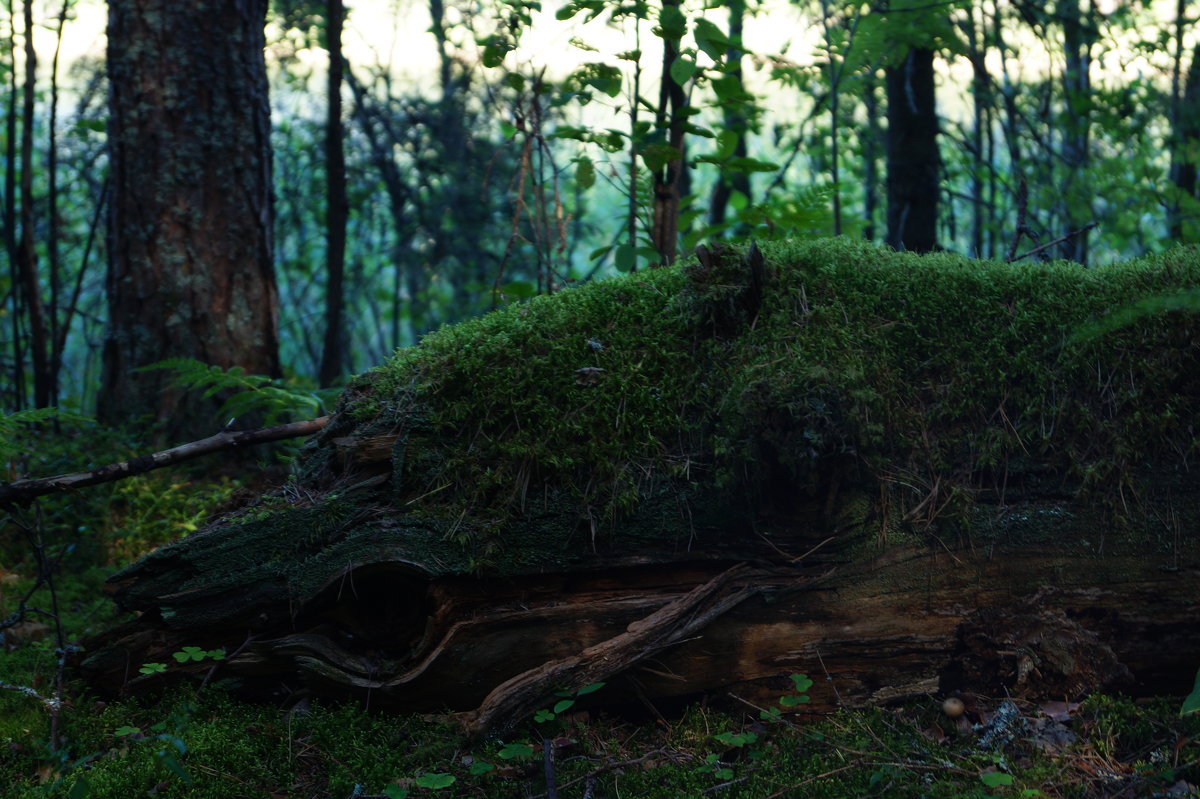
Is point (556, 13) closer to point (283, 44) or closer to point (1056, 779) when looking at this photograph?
point (1056, 779)

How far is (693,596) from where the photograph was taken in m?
2.96

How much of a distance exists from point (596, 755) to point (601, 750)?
54 mm

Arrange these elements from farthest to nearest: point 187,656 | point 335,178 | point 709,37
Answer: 1. point 335,178
2. point 709,37
3. point 187,656


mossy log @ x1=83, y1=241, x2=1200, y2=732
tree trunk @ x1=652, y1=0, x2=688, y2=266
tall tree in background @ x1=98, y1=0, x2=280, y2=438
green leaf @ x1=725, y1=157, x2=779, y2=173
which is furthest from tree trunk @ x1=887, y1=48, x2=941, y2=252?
tall tree in background @ x1=98, y1=0, x2=280, y2=438

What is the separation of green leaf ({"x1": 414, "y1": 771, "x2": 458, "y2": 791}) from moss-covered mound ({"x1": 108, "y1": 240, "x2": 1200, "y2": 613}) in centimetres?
75

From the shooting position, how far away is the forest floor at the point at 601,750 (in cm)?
253

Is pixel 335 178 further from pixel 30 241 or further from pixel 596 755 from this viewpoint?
pixel 596 755

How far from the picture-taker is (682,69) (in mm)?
4539

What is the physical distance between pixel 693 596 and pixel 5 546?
429 cm

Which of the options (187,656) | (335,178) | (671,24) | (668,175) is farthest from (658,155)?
(187,656)

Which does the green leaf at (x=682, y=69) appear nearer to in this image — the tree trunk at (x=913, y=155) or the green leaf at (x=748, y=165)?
the green leaf at (x=748, y=165)

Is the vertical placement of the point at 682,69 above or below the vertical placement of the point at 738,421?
above

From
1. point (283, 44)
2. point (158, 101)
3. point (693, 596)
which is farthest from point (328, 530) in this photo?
point (283, 44)

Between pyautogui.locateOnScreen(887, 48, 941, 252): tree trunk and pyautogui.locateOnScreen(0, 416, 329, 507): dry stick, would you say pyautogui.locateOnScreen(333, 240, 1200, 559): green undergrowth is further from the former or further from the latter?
pyautogui.locateOnScreen(887, 48, 941, 252): tree trunk
